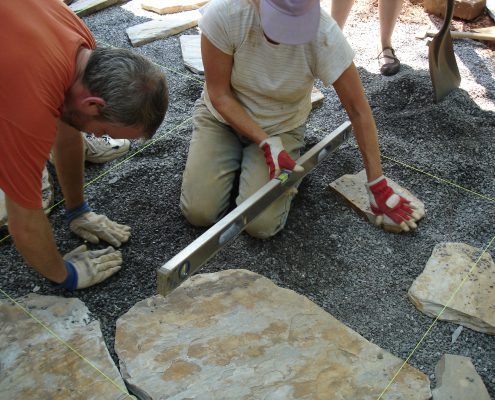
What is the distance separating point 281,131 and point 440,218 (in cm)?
85

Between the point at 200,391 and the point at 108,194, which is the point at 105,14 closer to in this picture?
the point at 108,194

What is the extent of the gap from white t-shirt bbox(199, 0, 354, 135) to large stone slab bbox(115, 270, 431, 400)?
32.2 inches

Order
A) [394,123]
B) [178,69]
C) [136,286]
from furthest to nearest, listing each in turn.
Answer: [178,69], [394,123], [136,286]

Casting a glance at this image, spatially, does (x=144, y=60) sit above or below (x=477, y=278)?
above

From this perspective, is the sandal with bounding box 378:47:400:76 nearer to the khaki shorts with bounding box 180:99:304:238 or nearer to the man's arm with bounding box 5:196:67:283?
the khaki shorts with bounding box 180:99:304:238

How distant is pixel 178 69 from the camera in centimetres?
356

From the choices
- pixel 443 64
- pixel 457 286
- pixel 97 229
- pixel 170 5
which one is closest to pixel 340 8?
pixel 443 64

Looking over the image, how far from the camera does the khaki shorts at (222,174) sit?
2.31m

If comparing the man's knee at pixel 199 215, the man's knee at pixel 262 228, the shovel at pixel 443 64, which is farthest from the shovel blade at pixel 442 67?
the man's knee at pixel 199 215

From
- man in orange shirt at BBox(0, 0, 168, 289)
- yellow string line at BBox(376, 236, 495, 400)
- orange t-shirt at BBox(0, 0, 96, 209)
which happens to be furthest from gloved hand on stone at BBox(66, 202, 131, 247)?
yellow string line at BBox(376, 236, 495, 400)

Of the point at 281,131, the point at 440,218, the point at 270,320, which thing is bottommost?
the point at 440,218

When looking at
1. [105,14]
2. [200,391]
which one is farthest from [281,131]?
[105,14]

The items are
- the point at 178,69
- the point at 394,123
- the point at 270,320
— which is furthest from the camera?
the point at 178,69

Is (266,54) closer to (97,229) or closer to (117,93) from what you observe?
(117,93)
